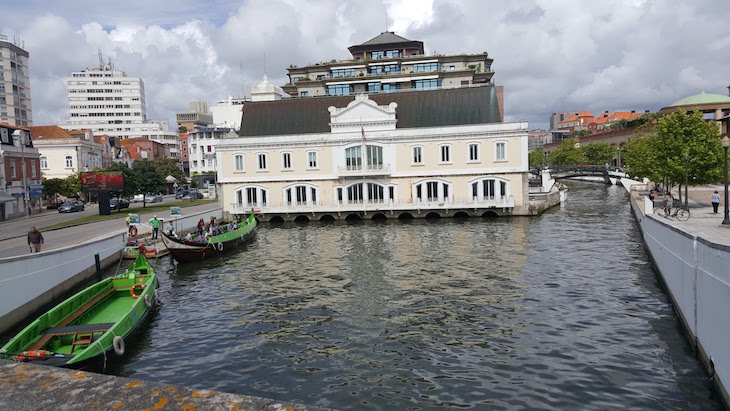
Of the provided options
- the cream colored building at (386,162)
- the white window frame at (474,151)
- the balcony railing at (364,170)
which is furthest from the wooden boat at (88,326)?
the white window frame at (474,151)

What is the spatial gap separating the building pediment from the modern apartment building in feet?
113

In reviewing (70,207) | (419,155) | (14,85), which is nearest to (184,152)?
(14,85)

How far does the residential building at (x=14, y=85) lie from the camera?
99.4m

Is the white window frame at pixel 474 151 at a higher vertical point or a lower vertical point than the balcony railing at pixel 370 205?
higher

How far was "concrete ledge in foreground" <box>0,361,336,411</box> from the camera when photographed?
5.91 metres

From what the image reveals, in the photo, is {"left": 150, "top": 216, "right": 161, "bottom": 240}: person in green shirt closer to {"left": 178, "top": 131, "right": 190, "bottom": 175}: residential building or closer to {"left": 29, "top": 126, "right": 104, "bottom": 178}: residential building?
{"left": 29, "top": 126, "right": 104, "bottom": 178}: residential building

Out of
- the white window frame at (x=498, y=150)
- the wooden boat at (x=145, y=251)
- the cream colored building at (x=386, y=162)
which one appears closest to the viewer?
the wooden boat at (x=145, y=251)

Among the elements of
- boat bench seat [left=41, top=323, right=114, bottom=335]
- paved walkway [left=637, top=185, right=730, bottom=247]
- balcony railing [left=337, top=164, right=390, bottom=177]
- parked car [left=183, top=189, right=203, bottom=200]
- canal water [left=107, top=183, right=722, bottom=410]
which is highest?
balcony railing [left=337, top=164, right=390, bottom=177]

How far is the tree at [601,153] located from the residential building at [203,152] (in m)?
96.9

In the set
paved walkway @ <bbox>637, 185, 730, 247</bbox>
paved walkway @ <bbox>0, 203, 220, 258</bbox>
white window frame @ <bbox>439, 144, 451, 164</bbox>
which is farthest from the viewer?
white window frame @ <bbox>439, 144, 451, 164</bbox>

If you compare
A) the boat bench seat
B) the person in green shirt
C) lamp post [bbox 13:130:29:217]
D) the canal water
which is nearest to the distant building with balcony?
lamp post [bbox 13:130:29:217]

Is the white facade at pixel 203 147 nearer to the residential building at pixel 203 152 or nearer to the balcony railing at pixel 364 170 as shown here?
the residential building at pixel 203 152

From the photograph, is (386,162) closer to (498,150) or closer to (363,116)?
(363,116)

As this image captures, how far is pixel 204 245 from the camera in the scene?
3616 cm
